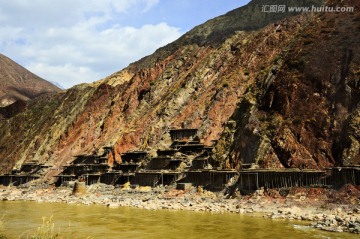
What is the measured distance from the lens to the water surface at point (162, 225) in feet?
86.5

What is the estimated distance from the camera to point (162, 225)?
31281 millimetres

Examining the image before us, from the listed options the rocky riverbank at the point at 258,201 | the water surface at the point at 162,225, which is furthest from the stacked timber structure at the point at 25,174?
the water surface at the point at 162,225

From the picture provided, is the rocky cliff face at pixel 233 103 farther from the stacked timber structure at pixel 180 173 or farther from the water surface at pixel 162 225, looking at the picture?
the water surface at pixel 162 225

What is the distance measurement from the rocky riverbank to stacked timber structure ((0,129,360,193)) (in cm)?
123

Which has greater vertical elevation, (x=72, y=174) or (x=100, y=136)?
(x=100, y=136)

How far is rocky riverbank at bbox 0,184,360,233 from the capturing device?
30694mm

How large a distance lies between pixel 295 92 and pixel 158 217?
2539 cm

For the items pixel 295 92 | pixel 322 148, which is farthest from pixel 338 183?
pixel 295 92

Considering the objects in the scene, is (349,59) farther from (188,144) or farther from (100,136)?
(100,136)

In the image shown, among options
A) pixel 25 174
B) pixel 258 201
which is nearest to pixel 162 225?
pixel 258 201

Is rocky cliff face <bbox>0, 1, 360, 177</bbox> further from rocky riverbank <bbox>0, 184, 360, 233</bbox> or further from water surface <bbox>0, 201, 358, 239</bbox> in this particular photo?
water surface <bbox>0, 201, 358, 239</bbox>

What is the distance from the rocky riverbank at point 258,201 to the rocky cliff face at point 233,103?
4.92 metres

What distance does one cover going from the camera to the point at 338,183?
1484 inches

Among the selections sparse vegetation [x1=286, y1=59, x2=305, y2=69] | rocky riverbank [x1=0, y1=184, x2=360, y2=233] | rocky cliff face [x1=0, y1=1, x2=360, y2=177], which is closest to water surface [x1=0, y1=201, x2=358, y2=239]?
rocky riverbank [x1=0, y1=184, x2=360, y2=233]
